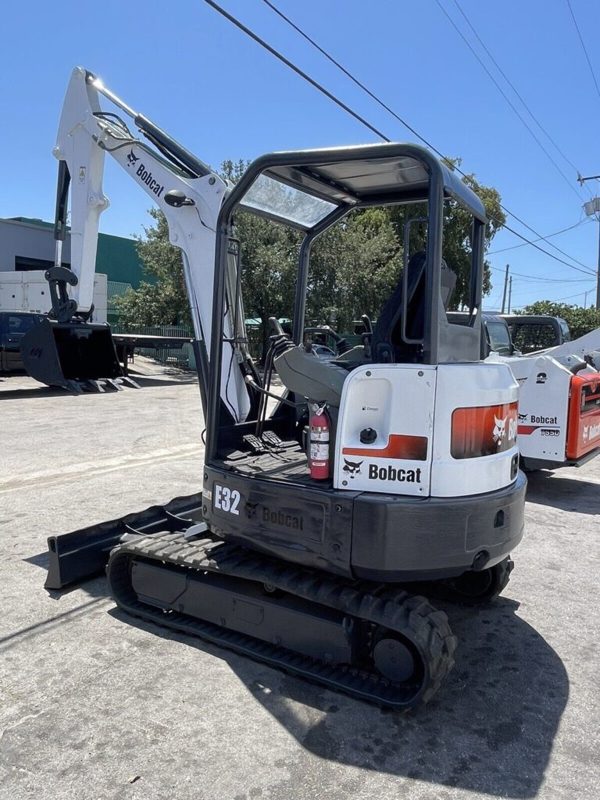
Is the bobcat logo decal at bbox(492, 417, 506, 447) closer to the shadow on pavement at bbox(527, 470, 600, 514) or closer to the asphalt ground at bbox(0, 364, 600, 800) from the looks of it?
the asphalt ground at bbox(0, 364, 600, 800)

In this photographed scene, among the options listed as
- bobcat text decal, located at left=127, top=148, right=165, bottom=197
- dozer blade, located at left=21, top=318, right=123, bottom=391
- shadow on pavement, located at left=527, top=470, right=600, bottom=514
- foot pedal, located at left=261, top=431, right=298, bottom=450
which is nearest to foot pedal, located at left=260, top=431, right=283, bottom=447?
foot pedal, located at left=261, top=431, right=298, bottom=450

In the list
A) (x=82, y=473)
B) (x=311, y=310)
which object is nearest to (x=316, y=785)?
(x=82, y=473)

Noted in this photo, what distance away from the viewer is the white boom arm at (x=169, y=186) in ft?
15.1

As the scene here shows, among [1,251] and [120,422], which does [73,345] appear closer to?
[120,422]

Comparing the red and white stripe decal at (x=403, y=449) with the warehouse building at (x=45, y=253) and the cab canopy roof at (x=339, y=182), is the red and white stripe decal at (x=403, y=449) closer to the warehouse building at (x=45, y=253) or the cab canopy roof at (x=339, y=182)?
the cab canopy roof at (x=339, y=182)

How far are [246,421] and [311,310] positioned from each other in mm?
17049

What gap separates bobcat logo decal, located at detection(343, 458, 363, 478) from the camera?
3115 mm

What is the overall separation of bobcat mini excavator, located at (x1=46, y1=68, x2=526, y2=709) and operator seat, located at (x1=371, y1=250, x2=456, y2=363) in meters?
0.01

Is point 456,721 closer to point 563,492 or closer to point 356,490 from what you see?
point 356,490

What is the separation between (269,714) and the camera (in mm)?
3066

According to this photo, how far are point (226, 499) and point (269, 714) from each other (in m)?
1.08

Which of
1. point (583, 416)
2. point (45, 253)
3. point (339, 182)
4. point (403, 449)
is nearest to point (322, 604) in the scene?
point (403, 449)

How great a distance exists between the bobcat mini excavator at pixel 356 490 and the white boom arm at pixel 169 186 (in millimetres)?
187

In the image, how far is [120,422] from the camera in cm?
1154
